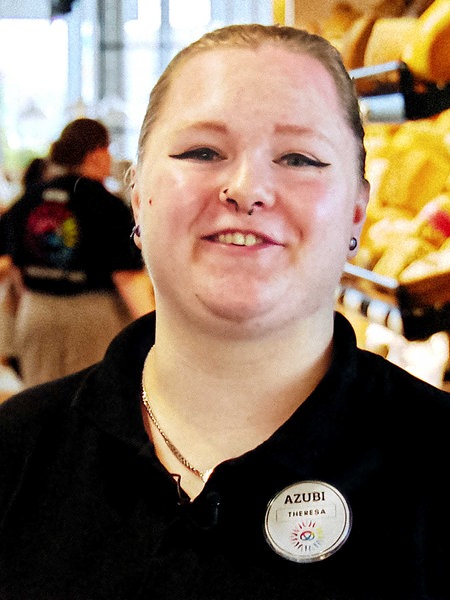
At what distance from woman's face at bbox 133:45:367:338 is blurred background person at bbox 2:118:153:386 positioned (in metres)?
1.90

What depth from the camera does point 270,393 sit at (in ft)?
3.07

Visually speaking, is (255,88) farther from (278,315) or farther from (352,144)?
(278,315)

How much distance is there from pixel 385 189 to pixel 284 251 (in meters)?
1.20

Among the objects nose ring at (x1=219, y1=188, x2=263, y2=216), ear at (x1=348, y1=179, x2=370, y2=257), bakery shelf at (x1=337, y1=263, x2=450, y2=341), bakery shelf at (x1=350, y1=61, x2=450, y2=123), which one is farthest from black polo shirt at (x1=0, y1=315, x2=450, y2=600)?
bakery shelf at (x1=350, y1=61, x2=450, y2=123)

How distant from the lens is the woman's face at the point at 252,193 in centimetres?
86

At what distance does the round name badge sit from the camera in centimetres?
84

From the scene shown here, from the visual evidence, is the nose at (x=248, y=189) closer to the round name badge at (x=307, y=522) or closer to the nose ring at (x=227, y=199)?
the nose ring at (x=227, y=199)

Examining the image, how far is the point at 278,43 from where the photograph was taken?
3.02 feet

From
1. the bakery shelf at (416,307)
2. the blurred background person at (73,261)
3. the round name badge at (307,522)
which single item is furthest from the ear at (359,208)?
the blurred background person at (73,261)

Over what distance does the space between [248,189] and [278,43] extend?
197 mm

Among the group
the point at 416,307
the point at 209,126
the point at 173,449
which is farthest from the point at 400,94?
the point at 173,449

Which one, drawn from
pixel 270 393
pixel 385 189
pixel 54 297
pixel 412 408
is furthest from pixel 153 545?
pixel 54 297

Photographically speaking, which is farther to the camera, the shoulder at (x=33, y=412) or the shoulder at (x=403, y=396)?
the shoulder at (x=33, y=412)

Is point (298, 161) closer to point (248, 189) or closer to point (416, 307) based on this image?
point (248, 189)
